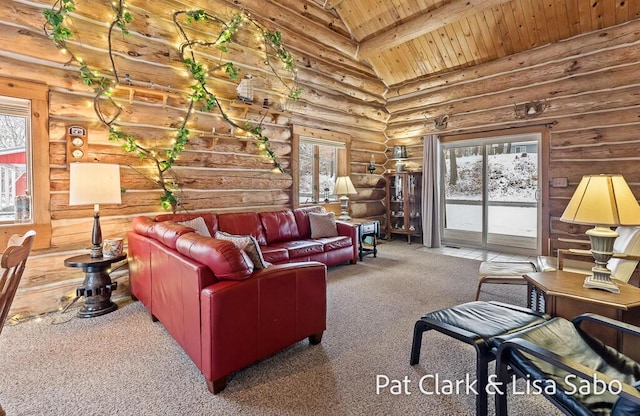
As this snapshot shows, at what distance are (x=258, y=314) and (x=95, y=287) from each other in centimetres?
206

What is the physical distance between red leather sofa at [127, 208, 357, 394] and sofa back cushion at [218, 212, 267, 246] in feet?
3.84

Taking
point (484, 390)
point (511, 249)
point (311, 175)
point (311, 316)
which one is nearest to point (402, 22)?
point (311, 175)

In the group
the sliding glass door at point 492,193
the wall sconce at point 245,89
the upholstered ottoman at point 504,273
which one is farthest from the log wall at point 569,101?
the wall sconce at point 245,89

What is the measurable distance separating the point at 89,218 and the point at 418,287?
3846mm

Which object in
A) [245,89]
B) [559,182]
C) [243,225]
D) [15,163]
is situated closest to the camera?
[15,163]

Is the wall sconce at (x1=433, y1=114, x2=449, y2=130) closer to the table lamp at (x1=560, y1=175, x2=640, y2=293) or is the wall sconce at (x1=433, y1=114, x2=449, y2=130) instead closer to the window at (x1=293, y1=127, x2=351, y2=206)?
the window at (x1=293, y1=127, x2=351, y2=206)

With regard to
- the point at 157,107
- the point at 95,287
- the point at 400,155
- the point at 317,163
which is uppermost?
the point at 157,107

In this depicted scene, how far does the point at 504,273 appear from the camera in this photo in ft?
10.1

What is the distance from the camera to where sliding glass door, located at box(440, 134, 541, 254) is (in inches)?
217

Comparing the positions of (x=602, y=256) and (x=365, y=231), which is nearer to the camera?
(x=602, y=256)

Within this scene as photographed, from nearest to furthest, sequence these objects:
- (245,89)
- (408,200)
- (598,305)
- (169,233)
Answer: (598,305) → (169,233) → (245,89) → (408,200)

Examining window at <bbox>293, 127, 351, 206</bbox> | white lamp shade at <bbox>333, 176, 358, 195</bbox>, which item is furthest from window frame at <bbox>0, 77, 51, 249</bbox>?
white lamp shade at <bbox>333, 176, 358, 195</bbox>

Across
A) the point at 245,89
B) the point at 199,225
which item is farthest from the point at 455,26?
the point at 199,225

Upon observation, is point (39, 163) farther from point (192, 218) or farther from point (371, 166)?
point (371, 166)
